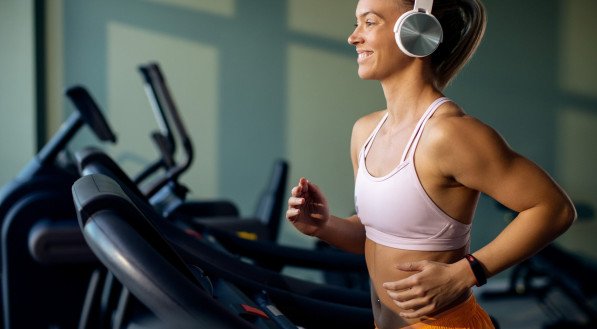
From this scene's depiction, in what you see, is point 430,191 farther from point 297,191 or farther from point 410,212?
point 297,191

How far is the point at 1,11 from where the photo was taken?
14.0 ft

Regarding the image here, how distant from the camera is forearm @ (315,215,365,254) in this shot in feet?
4.00

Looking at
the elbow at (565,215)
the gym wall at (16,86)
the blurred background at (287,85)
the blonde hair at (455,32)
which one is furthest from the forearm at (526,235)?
the gym wall at (16,86)

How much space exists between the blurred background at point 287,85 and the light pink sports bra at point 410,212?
356 centimetres

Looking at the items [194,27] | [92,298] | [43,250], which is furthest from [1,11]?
[92,298]

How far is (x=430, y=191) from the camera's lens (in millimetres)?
1036

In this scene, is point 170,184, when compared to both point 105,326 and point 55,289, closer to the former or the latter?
point 55,289

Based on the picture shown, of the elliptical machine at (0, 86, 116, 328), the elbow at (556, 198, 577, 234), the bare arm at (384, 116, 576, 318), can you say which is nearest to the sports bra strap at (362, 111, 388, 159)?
the bare arm at (384, 116, 576, 318)

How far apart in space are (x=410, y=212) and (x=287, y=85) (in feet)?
11.9

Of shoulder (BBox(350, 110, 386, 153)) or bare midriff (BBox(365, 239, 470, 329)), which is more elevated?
shoulder (BBox(350, 110, 386, 153))

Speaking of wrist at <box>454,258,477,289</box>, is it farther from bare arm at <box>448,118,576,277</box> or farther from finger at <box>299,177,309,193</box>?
finger at <box>299,177,309,193</box>

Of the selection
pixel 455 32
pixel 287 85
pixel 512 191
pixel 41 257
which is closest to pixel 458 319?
pixel 512 191

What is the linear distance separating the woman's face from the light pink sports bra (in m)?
0.09

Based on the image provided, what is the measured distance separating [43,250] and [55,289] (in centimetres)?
14
